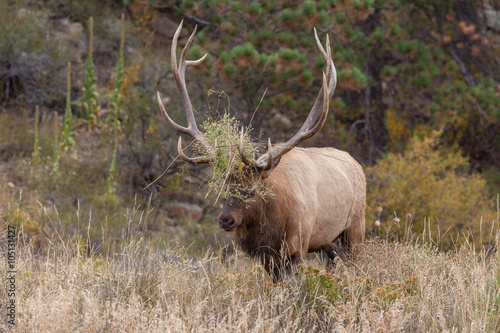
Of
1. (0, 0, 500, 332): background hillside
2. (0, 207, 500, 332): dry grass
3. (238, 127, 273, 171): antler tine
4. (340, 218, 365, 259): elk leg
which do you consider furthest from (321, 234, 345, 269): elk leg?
(238, 127, 273, 171): antler tine

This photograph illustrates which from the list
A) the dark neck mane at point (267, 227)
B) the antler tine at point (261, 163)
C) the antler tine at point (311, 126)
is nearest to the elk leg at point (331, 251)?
the dark neck mane at point (267, 227)

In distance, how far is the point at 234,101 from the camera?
11484 mm

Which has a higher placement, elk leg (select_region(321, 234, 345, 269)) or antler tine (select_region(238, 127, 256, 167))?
antler tine (select_region(238, 127, 256, 167))

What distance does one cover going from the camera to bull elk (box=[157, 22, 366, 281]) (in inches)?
175

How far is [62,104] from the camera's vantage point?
40.0ft

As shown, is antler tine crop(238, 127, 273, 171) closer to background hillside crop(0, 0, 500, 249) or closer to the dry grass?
the dry grass

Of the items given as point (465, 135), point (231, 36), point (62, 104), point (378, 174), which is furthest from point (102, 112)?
point (465, 135)

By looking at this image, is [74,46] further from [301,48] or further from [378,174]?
[378,174]

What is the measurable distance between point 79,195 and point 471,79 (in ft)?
27.7

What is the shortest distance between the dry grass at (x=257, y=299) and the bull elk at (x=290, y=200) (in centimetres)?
31

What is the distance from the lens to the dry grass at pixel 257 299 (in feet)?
11.2

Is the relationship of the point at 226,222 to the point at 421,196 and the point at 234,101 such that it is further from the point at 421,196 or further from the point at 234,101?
the point at 234,101

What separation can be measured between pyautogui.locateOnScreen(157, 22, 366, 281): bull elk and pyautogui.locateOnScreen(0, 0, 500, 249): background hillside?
3.45 meters

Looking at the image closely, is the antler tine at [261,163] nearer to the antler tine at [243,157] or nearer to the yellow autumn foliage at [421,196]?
the antler tine at [243,157]
